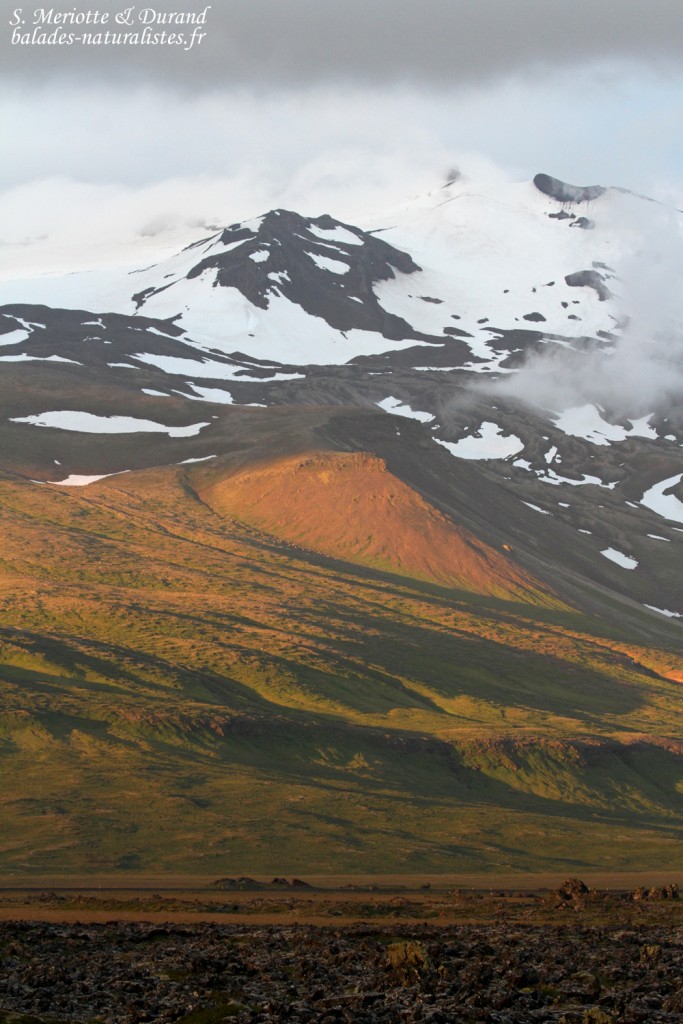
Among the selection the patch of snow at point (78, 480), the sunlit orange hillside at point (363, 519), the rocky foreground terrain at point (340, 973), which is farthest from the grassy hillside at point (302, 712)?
the rocky foreground terrain at point (340, 973)

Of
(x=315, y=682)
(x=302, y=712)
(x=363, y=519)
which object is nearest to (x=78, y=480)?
(x=363, y=519)

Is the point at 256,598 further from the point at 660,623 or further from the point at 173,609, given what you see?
the point at 660,623

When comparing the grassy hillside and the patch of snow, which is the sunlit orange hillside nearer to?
the grassy hillside

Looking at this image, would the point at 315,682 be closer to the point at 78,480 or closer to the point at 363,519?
the point at 363,519

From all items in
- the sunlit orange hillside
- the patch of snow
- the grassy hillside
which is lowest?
the patch of snow

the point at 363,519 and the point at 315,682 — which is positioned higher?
the point at 315,682

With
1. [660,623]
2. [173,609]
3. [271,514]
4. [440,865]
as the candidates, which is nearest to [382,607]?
[173,609]

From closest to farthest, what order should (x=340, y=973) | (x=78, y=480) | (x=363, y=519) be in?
1. (x=340, y=973)
2. (x=363, y=519)
3. (x=78, y=480)

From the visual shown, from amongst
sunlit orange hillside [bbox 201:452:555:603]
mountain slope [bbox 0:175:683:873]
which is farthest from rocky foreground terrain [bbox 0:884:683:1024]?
sunlit orange hillside [bbox 201:452:555:603]
